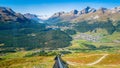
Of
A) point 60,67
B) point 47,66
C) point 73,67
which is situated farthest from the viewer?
point 47,66

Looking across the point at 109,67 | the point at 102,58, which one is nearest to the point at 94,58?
the point at 102,58

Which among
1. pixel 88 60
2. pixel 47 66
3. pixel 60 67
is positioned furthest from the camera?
pixel 88 60

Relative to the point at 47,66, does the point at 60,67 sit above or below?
above

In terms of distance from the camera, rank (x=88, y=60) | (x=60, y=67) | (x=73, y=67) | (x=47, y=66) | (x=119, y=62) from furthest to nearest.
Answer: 1. (x=88, y=60)
2. (x=119, y=62)
3. (x=47, y=66)
4. (x=73, y=67)
5. (x=60, y=67)

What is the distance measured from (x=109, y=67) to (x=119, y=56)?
89.3 ft

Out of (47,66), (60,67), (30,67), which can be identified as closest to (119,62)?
(47,66)

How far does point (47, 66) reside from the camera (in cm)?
10500

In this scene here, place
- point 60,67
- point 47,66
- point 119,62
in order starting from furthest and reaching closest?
point 119,62
point 47,66
point 60,67

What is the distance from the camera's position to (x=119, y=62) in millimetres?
116000

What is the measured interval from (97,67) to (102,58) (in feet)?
82.7

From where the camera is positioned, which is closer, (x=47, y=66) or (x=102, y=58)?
(x=47, y=66)

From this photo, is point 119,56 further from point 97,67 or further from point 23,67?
point 23,67

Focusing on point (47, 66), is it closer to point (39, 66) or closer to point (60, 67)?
point (39, 66)

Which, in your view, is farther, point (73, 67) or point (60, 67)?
point (73, 67)
